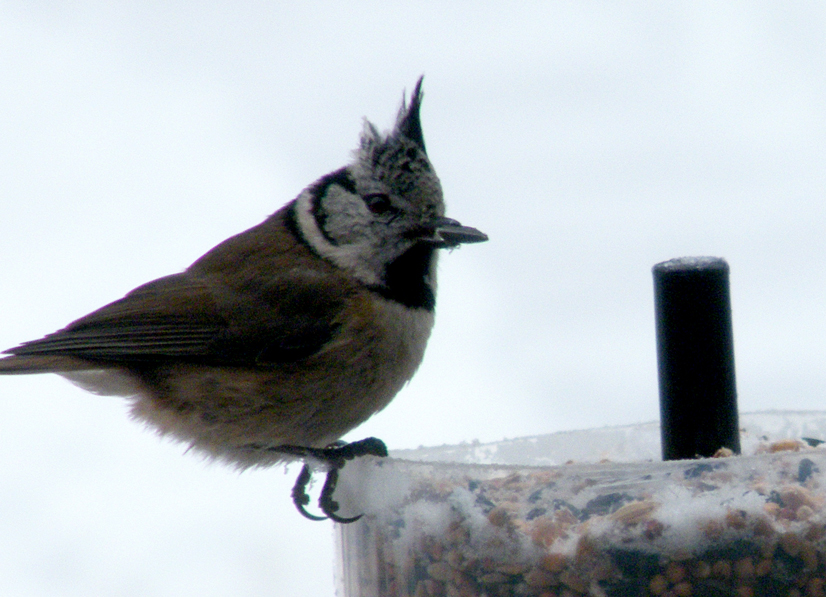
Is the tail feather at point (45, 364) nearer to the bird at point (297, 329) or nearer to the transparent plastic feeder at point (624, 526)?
the bird at point (297, 329)

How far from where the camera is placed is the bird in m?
1.87

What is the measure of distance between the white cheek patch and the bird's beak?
6.4 inches

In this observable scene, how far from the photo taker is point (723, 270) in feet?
4.24

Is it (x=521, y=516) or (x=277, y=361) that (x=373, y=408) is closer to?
(x=277, y=361)

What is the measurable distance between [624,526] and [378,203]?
3.33ft

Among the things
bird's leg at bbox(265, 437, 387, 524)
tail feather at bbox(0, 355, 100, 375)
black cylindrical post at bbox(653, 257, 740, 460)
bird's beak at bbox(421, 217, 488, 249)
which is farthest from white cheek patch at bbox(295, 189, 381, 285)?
black cylindrical post at bbox(653, 257, 740, 460)

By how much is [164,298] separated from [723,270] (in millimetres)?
1246

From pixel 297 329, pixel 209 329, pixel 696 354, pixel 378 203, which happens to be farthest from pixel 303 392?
pixel 696 354

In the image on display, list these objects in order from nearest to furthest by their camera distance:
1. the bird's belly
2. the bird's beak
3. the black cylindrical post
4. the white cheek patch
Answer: the black cylindrical post < the bird's beak < the bird's belly < the white cheek patch

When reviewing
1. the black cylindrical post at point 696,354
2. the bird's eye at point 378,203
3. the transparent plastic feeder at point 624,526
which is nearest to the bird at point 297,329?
the bird's eye at point 378,203

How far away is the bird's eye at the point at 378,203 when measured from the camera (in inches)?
75.1

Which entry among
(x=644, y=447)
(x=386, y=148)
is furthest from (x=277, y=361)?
(x=644, y=447)

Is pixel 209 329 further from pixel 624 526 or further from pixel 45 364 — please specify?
pixel 624 526

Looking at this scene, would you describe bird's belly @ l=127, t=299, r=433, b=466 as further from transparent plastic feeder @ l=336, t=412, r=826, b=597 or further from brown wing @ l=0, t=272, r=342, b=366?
transparent plastic feeder @ l=336, t=412, r=826, b=597
